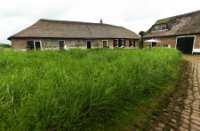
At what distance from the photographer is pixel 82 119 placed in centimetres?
205

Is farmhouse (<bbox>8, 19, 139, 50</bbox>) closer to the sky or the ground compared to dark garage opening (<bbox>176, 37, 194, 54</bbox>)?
closer to the sky

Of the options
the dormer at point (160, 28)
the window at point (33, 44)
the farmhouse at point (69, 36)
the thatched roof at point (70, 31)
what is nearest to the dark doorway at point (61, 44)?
the farmhouse at point (69, 36)

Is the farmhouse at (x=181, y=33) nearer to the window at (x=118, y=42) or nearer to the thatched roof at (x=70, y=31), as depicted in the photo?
the window at (x=118, y=42)

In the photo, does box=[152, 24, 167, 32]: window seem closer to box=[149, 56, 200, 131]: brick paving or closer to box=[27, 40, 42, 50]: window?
box=[27, 40, 42, 50]: window

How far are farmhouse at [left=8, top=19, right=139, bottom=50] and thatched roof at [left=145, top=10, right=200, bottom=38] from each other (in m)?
6.47

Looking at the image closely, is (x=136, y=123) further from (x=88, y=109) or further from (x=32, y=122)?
(x=32, y=122)

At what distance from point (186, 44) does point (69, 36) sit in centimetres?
1736

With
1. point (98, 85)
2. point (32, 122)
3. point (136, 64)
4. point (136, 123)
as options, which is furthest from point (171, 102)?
point (32, 122)

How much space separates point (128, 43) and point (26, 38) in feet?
63.7

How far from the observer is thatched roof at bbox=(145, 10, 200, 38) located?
21.0 meters

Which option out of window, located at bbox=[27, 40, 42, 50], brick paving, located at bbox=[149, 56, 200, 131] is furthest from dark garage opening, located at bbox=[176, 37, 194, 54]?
window, located at bbox=[27, 40, 42, 50]

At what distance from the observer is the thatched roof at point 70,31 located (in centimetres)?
2398

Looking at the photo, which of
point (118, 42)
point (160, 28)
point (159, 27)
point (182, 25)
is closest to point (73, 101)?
point (182, 25)

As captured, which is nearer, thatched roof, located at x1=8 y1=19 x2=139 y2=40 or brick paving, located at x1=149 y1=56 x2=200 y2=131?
brick paving, located at x1=149 y1=56 x2=200 y2=131
